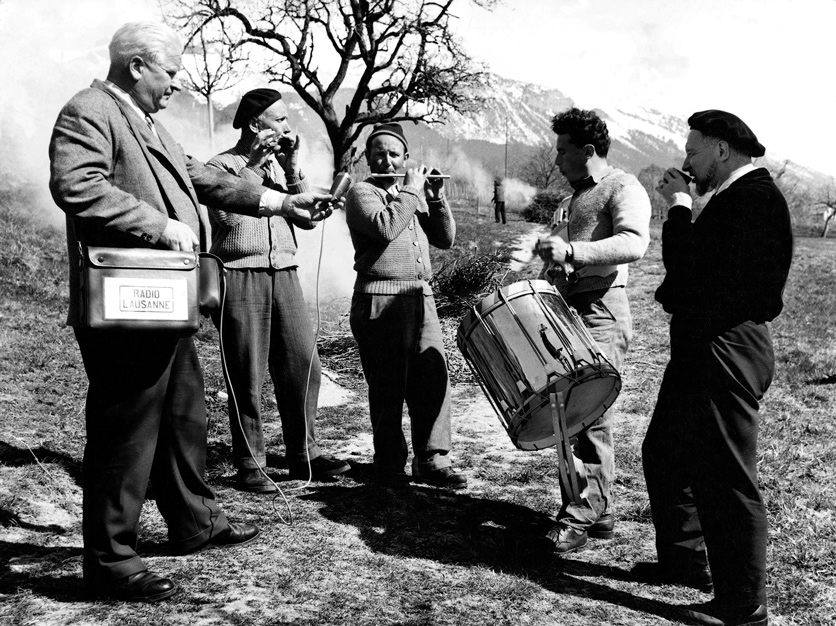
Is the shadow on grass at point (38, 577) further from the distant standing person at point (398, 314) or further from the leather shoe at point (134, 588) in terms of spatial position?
the distant standing person at point (398, 314)

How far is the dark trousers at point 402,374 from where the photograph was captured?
4465mm

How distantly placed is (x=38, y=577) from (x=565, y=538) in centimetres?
223

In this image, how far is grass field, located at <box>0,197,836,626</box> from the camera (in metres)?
3.01

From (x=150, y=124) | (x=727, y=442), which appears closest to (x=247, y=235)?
(x=150, y=124)

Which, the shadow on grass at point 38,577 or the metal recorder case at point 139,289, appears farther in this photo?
the shadow on grass at point 38,577

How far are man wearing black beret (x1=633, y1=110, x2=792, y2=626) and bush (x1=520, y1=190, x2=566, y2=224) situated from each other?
→ 2528cm

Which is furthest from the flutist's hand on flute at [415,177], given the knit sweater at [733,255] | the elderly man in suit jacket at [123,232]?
the knit sweater at [733,255]

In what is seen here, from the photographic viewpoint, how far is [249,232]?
4312 mm

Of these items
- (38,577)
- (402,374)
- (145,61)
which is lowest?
(38,577)

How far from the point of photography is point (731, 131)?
3010 mm

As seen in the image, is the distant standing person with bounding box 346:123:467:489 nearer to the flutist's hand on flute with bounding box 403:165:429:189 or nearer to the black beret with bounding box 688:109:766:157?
the flutist's hand on flute with bounding box 403:165:429:189

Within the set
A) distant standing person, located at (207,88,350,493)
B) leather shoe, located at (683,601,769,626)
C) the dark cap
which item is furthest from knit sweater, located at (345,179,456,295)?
leather shoe, located at (683,601,769,626)

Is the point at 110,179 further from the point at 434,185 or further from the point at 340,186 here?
the point at 434,185

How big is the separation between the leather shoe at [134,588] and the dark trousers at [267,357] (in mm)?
1268
